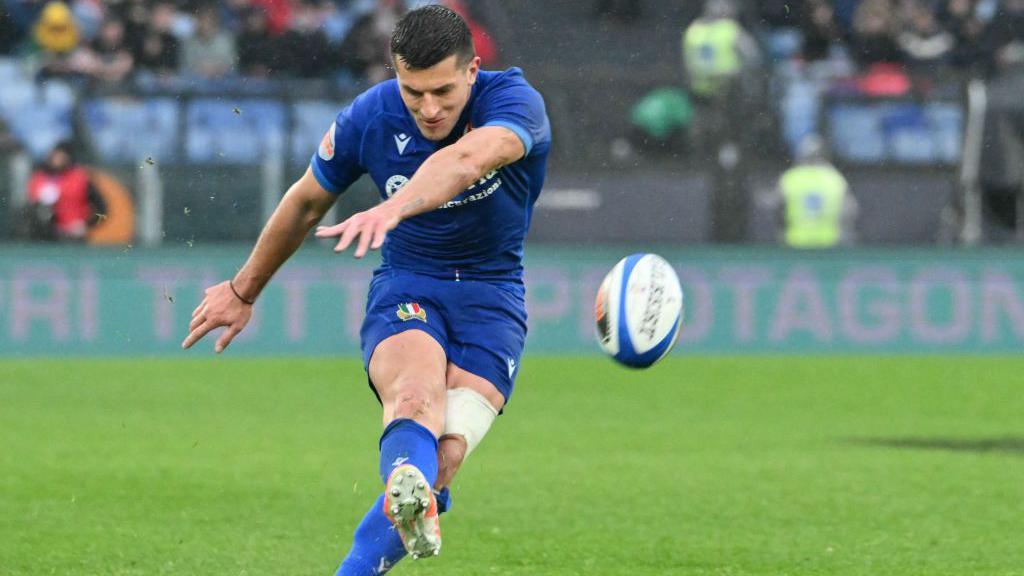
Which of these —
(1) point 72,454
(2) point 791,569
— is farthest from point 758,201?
(2) point 791,569

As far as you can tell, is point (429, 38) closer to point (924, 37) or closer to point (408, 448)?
point (408, 448)

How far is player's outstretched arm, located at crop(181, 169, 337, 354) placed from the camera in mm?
5457

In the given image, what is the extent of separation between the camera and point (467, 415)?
5109mm

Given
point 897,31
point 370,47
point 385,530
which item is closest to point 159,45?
point 370,47

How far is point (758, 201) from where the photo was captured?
1511 centimetres

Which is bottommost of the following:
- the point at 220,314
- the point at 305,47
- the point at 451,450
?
the point at 451,450

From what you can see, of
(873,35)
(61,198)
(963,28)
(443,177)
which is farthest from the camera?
(963,28)

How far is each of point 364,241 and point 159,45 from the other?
1171 centimetres

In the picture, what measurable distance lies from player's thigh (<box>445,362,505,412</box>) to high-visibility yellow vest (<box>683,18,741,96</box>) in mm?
10302

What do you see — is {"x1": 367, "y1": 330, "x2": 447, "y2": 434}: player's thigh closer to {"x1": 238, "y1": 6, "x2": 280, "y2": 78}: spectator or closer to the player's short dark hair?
the player's short dark hair

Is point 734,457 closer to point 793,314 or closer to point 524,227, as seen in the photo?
point 524,227

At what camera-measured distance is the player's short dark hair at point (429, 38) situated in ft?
16.0

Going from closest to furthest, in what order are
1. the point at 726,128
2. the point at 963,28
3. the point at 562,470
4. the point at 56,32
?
1. the point at 562,470
2. the point at 726,128
3. the point at 56,32
4. the point at 963,28

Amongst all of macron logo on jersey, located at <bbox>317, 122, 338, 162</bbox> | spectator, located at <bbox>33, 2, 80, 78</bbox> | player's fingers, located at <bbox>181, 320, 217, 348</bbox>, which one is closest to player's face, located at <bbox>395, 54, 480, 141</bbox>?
macron logo on jersey, located at <bbox>317, 122, 338, 162</bbox>
